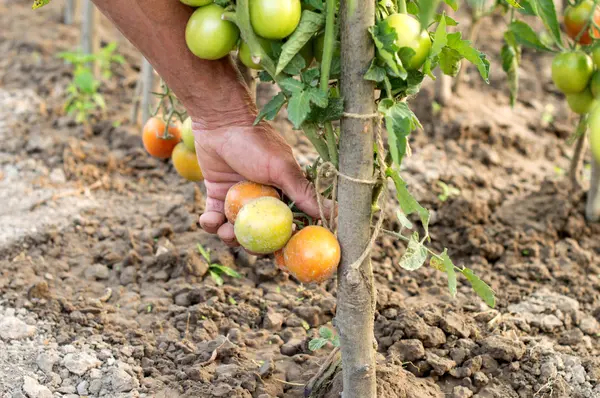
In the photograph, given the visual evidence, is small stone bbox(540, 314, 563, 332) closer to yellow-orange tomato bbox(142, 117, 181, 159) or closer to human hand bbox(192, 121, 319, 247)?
human hand bbox(192, 121, 319, 247)

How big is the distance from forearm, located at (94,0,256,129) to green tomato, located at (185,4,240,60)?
0.16 metres

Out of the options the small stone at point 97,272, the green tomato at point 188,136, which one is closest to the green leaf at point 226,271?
the small stone at point 97,272

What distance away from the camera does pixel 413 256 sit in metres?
1.59

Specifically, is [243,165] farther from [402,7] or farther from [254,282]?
[254,282]

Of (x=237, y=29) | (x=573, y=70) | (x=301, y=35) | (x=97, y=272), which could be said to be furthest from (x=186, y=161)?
(x=573, y=70)

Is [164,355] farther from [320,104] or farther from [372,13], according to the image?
[372,13]

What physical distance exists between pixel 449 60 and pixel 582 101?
3.25ft

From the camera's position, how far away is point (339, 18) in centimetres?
150

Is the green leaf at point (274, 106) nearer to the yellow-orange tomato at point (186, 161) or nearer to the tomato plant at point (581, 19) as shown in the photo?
the yellow-orange tomato at point (186, 161)

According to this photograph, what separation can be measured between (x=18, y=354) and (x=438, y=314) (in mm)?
1198

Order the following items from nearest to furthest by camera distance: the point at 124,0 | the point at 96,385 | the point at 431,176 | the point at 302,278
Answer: the point at 302,278 < the point at 124,0 < the point at 96,385 < the point at 431,176

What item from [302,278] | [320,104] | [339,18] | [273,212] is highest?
[339,18]

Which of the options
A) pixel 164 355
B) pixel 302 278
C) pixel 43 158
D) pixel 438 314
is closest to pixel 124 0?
pixel 302 278

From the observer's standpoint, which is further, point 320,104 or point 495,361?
point 495,361
